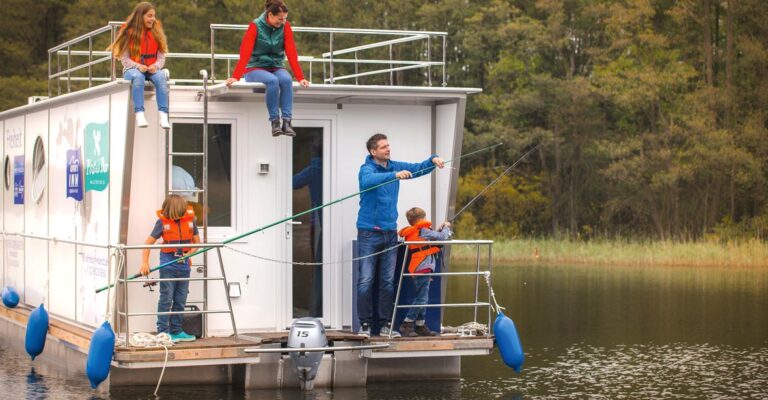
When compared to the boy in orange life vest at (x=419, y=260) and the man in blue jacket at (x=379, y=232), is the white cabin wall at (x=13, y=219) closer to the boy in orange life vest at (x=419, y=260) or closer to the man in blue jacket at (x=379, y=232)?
the man in blue jacket at (x=379, y=232)

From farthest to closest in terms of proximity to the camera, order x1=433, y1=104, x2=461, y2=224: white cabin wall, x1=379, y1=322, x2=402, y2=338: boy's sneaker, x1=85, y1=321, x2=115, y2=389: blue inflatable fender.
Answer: x1=433, y1=104, x2=461, y2=224: white cabin wall
x1=379, y1=322, x2=402, y2=338: boy's sneaker
x1=85, y1=321, x2=115, y2=389: blue inflatable fender

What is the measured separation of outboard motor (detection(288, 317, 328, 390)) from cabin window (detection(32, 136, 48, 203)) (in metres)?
4.87

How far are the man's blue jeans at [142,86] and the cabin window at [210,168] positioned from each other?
0.62 meters

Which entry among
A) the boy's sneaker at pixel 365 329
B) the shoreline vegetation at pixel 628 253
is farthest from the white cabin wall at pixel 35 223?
the shoreline vegetation at pixel 628 253

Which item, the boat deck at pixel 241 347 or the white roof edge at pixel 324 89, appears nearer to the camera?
the boat deck at pixel 241 347

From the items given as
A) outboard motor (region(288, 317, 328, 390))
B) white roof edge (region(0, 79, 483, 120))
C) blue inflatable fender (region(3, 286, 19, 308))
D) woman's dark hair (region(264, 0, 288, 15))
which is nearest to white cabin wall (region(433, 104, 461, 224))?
white roof edge (region(0, 79, 483, 120))

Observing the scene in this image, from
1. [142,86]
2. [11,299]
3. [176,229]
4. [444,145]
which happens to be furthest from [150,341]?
[11,299]

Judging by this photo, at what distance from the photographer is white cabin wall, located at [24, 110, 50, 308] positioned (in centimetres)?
1590

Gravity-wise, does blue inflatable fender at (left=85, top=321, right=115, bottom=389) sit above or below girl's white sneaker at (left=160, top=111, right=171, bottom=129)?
below

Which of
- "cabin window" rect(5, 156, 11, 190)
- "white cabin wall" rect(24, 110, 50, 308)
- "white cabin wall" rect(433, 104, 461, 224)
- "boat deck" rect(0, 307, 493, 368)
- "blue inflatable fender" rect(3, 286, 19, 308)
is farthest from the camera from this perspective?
"cabin window" rect(5, 156, 11, 190)

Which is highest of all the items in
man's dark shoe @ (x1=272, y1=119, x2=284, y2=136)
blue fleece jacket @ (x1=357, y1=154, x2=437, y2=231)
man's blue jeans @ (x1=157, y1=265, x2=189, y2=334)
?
man's dark shoe @ (x1=272, y1=119, x2=284, y2=136)

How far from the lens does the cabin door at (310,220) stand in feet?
45.1

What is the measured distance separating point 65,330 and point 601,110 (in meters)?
33.9

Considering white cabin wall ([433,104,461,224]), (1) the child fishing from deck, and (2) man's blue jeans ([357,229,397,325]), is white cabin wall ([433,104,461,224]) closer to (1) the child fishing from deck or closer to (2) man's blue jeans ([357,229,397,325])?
(2) man's blue jeans ([357,229,397,325])
